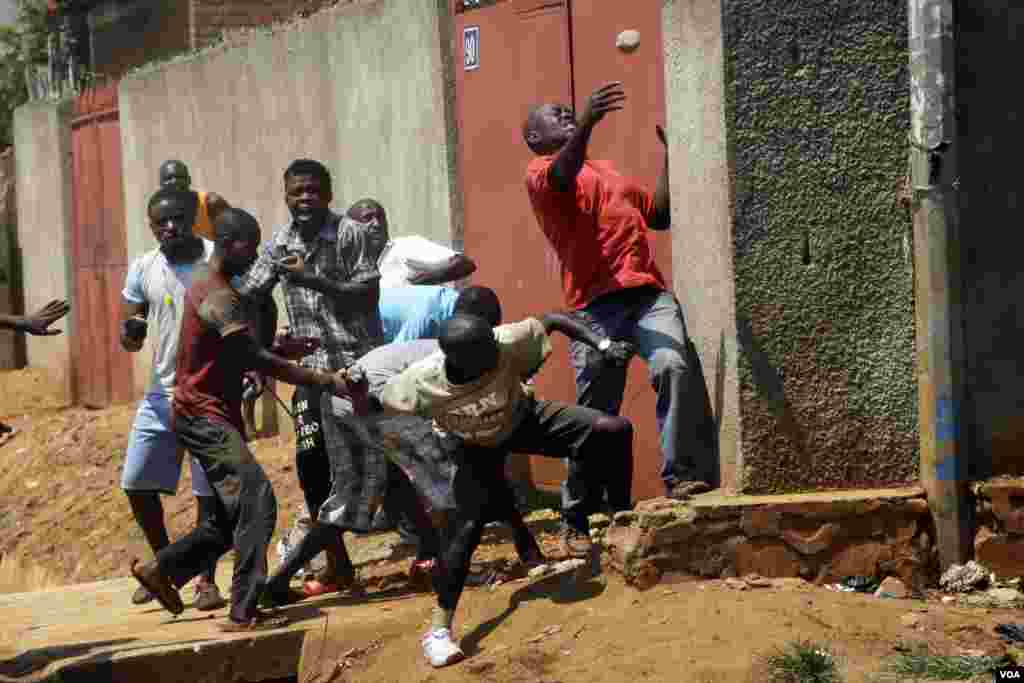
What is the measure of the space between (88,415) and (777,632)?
33.2ft

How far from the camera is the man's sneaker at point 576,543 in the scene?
7227 mm

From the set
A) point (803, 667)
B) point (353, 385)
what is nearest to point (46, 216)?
point (353, 385)

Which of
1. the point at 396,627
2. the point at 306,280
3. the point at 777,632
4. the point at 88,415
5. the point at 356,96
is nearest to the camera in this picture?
the point at 777,632

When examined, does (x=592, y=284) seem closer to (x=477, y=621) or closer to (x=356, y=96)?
(x=477, y=621)

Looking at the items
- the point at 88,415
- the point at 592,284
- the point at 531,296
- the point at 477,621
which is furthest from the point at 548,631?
the point at 88,415

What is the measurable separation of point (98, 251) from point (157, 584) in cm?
917

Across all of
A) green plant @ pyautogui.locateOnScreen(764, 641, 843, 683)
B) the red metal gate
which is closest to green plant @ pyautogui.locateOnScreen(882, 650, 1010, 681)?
green plant @ pyautogui.locateOnScreen(764, 641, 843, 683)

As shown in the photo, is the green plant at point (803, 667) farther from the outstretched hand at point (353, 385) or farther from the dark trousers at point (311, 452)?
the dark trousers at point (311, 452)

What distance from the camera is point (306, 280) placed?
25.3 ft

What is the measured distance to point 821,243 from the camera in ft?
22.6

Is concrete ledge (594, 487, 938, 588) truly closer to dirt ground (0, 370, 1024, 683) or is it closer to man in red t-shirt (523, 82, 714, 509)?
dirt ground (0, 370, 1024, 683)

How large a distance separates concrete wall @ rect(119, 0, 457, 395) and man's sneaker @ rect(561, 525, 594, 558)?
124 inches

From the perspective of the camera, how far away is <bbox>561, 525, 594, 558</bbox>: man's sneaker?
23.7 ft

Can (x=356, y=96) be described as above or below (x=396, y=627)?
above
